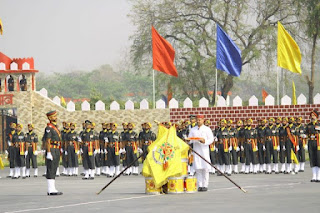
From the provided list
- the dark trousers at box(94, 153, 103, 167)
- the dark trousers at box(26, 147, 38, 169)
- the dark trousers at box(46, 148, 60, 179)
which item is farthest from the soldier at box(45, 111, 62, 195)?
the dark trousers at box(26, 147, 38, 169)

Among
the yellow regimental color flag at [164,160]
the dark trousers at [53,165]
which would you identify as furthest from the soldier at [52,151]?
the yellow regimental color flag at [164,160]

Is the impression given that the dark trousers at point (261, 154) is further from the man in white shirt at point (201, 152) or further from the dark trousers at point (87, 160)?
the man in white shirt at point (201, 152)

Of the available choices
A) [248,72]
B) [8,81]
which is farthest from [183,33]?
[8,81]

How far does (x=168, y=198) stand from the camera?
1925 cm

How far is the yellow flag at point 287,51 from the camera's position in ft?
123

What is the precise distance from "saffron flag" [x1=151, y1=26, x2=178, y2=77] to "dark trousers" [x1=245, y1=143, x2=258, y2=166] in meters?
9.81

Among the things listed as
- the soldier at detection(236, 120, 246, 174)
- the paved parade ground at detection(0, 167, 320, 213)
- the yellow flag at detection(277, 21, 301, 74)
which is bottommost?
the paved parade ground at detection(0, 167, 320, 213)

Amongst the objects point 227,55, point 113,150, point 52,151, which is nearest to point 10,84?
point 227,55

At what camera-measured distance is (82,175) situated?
101 ft

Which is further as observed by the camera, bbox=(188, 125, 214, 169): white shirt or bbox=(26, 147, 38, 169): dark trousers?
bbox=(26, 147, 38, 169): dark trousers

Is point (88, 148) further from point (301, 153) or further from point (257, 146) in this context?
point (301, 153)

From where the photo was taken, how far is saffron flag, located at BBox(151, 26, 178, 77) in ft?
129

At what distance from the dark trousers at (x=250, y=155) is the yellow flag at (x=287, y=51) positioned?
315 inches

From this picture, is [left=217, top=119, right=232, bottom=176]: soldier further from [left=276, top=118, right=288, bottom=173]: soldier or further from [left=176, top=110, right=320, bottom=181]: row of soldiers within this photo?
[left=276, top=118, right=288, bottom=173]: soldier
